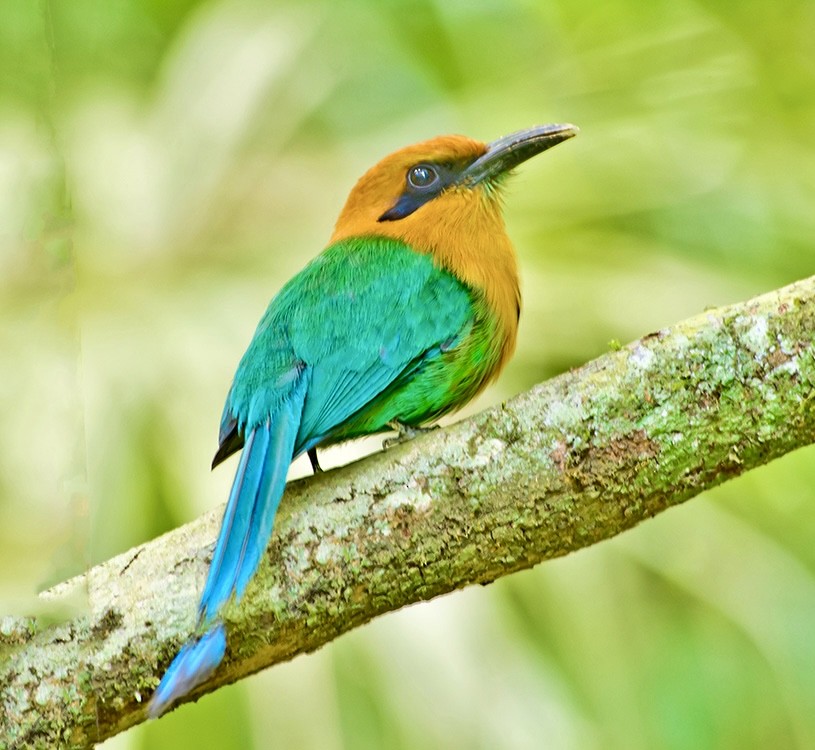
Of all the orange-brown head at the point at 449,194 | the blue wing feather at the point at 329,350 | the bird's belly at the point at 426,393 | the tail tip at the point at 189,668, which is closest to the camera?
the tail tip at the point at 189,668

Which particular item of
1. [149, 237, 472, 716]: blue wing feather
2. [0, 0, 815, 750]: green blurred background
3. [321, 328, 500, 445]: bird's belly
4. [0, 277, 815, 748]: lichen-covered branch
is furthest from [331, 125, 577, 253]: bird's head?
[0, 277, 815, 748]: lichen-covered branch

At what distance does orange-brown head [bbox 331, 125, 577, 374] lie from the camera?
2512 millimetres

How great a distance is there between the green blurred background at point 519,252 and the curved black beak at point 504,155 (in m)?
0.72

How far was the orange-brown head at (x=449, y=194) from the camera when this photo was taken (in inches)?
98.9

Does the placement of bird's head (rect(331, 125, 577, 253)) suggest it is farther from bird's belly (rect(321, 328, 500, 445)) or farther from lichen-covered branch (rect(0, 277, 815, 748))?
lichen-covered branch (rect(0, 277, 815, 748))

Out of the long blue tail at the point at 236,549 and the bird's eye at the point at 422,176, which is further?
the bird's eye at the point at 422,176

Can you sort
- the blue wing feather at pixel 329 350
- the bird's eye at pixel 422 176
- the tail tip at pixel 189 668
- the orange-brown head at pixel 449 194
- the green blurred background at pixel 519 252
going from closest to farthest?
the tail tip at pixel 189 668 < the blue wing feather at pixel 329 350 < the orange-brown head at pixel 449 194 < the bird's eye at pixel 422 176 < the green blurred background at pixel 519 252

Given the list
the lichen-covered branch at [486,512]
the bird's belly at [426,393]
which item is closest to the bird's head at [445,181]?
the bird's belly at [426,393]

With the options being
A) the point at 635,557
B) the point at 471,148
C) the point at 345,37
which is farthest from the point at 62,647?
the point at 345,37

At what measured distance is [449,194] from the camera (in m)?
2.61

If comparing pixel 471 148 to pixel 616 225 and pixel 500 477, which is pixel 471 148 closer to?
pixel 500 477

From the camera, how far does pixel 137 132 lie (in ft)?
12.8

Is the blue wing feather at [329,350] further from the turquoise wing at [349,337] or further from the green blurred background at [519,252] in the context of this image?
the green blurred background at [519,252]

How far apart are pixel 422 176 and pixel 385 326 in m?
0.55
